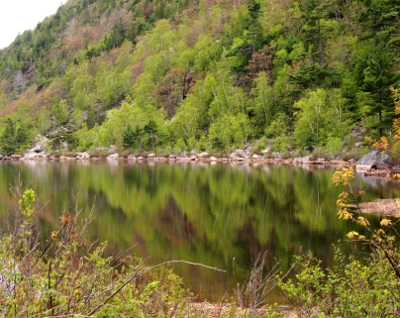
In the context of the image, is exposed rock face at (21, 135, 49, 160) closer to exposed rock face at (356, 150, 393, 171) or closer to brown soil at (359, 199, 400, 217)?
exposed rock face at (356, 150, 393, 171)

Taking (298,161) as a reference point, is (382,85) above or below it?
above

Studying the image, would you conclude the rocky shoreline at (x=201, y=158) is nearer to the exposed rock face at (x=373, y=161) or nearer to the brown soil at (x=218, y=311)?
the exposed rock face at (x=373, y=161)

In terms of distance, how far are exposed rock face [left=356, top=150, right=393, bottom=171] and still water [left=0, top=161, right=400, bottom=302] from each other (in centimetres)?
816

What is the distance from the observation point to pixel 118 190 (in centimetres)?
3192

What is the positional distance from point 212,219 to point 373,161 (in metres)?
27.3

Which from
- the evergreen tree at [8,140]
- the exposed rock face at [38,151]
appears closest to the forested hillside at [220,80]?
the evergreen tree at [8,140]

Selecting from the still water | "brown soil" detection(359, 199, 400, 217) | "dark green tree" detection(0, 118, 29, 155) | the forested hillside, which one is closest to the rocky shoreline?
the forested hillside

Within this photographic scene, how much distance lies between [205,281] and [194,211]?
1127 cm

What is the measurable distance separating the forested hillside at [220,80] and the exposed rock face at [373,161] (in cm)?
284

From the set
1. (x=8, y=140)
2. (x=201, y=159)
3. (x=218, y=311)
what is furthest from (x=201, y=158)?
(x=218, y=311)

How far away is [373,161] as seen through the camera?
42344 mm

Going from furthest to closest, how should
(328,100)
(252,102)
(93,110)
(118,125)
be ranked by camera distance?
1. (93,110)
2. (118,125)
3. (252,102)
4. (328,100)

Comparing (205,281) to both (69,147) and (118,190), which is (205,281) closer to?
(118,190)

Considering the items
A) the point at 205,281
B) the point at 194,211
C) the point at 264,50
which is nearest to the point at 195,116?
the point at 264,50
